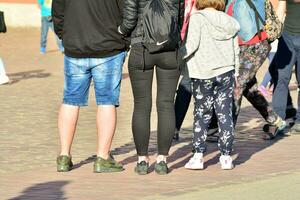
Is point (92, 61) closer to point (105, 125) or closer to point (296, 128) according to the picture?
point (105, 125)

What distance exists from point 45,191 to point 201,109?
1.82m

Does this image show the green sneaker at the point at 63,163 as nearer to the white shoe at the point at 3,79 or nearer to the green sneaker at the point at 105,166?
the green sneaker at the point at 105,166

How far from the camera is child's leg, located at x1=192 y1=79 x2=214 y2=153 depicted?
9438 mm

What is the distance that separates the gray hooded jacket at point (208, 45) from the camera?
933 centimetres

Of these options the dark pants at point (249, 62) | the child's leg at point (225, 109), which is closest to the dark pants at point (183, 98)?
the dark pants at point (249, 62)

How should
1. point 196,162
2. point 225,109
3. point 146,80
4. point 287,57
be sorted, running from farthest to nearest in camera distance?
point 287,57 < point 225,109 < point 196,162 < point 146,80

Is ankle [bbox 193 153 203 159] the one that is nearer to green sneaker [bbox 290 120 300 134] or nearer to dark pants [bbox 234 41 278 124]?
dark pants [bbox 234 41 278 124]

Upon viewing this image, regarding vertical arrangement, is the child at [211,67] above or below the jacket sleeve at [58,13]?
below

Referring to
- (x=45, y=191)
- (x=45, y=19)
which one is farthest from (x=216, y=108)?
(x=45, y=19)

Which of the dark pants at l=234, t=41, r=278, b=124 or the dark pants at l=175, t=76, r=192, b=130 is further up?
the dark pants at l=234, t=41, r=278, b=124

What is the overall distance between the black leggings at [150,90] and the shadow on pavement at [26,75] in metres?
8.77

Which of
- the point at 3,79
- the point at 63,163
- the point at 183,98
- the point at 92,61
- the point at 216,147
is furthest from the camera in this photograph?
the point at 3,79

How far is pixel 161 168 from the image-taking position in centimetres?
904

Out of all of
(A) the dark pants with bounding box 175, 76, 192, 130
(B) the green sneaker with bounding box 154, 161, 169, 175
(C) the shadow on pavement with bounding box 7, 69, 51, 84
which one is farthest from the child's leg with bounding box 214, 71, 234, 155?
(C) the shadow on pavement with bounding box 7, 69, 51, 84
